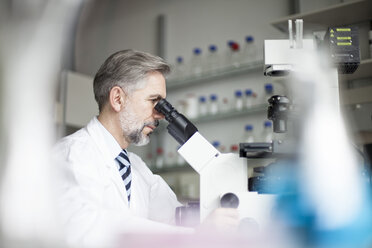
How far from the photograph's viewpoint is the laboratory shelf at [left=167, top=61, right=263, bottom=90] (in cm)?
225

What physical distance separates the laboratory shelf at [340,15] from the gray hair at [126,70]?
829mm

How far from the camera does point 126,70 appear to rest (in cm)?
131

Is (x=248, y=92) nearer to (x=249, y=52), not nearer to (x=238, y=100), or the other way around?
(x=238, y=100)

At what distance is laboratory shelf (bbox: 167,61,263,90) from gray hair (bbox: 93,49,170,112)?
973mm

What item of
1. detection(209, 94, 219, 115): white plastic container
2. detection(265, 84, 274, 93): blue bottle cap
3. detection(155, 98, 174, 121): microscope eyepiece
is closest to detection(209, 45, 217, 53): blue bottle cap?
detection(209, 94, 219, 115): white plastic container

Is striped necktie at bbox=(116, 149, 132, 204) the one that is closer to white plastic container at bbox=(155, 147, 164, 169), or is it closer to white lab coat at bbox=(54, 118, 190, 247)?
white lab coat at bbox=(54, 118, 190, 247)

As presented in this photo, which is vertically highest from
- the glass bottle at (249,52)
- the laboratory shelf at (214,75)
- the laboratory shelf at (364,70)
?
the glass bottle at (249,52)

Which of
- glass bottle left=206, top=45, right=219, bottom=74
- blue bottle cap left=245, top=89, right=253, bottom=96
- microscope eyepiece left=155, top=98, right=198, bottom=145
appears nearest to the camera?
microscope eyepiece left=155, top=98, right=198, bottom=145

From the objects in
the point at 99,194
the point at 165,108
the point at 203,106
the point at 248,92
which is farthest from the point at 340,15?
the point at 99,194

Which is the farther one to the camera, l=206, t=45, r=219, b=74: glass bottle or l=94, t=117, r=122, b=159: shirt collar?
l=206, t=45, r=219, b=74: glass bottle

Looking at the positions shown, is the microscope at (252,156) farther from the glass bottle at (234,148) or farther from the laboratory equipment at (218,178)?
the glass bottle at (234,148)

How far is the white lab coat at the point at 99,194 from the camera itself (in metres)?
0.66

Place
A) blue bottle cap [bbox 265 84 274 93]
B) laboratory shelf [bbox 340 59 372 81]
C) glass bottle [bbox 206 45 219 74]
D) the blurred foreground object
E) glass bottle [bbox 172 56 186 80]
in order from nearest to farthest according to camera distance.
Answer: the blurred foreground object
laboratory shelf [bbox 340 59 372 81]
blue bottle cap [bbox 265 84 274 93]
glass bottle [bbox 206 45 219 74]
glass bottle [bbox 172 56 186 80]

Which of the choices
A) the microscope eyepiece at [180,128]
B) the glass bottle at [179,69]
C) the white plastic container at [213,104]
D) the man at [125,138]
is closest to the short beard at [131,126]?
the man at [125,138]
